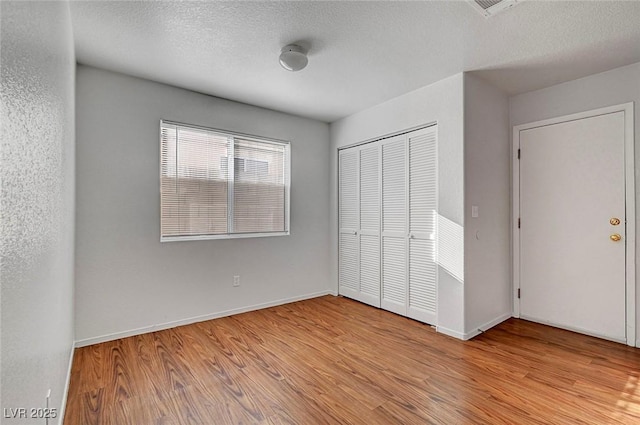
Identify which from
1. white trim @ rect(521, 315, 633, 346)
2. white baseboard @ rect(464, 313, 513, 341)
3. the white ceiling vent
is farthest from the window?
white trim @ rect(521, 315, 633, 346)

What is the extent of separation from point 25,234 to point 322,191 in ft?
12.2

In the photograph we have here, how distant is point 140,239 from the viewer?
10.1ft

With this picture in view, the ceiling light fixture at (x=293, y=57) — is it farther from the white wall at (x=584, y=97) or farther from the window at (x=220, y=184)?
the white wall at (x=584, y=97)

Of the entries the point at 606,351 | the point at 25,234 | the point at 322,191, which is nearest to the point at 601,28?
the point at 606,351

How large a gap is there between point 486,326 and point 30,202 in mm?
3650

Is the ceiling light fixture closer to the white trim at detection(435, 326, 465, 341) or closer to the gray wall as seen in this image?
the gray wall

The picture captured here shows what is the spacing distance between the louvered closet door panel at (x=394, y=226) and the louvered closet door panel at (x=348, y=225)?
1.60 feet

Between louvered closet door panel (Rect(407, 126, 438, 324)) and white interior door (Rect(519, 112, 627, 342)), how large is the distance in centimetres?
109

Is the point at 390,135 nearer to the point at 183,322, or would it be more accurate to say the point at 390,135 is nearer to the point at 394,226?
the point at 394,226

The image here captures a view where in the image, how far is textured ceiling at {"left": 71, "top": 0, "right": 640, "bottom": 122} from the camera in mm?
2061

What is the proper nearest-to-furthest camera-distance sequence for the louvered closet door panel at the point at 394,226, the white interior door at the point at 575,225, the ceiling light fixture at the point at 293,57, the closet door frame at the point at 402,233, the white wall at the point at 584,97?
the ceiling light fixture at the point at 293,57, the white wall at the point at 584,97, the white interior door at the point at 575,225, the closet door frame at the point at 402,233, the louvered closet door panel at the point at 394,226

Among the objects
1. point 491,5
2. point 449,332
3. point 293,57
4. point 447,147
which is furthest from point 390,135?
point 449,332

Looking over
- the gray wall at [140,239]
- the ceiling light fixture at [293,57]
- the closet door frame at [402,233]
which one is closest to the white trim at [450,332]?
the closet door frame at [402,233]

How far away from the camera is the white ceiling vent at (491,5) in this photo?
1980 millimetres
